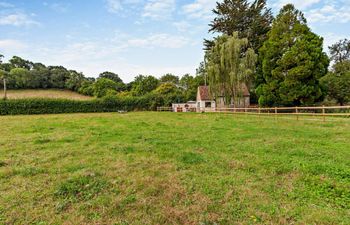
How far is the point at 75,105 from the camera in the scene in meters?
31.9

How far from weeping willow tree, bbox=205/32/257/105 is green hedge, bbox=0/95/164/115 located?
52.3 feet

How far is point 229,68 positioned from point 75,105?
977 inches

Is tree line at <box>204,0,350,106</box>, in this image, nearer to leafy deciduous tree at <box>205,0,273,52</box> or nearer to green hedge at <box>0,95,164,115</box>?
leafy deciduous tree at <box>205,0,273,52</box>

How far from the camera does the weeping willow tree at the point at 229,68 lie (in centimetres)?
2012

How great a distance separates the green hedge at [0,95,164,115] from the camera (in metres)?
28.4

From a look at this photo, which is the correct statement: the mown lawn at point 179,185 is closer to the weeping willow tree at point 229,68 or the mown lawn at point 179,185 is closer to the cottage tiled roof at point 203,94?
the weeping willow tree at point 229,68

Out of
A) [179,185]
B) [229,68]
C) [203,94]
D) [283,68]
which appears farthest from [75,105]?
[179,185]

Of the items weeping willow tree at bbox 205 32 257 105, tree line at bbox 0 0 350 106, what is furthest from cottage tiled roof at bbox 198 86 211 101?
weeping willow tree at bbox 205 32 257 105

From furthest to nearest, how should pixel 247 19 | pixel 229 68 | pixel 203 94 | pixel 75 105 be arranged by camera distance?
pixel 75 105 < pixel 203 94 < pixel 247 19 < pixel 229 68

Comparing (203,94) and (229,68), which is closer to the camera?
(229,68)

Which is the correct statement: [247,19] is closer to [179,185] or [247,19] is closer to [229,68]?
[229,68]

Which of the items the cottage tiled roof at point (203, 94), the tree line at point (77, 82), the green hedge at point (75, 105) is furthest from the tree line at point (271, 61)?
the tree line at point (77, 82)

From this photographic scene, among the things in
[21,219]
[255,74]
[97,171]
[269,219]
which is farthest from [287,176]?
[255,74]

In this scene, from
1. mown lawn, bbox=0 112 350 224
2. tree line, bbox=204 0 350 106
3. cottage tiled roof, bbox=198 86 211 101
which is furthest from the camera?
cottage tiled roof, bbox=198 86 211 101
